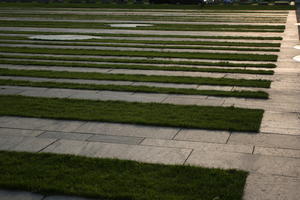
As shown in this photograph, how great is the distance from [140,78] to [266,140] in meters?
5.60

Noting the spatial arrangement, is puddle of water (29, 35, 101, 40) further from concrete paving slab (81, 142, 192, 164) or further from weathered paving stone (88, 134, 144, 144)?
concrete paving slab (81, 142, 192, 164)

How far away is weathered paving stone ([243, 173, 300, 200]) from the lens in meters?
6.06

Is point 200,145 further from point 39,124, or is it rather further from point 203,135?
point 39,124

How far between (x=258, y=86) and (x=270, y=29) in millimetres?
15426

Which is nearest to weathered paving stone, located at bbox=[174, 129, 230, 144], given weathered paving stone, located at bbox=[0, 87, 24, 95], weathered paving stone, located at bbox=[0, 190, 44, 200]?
weathered paving stone, located at bbox=[0, 190, 44, 200]

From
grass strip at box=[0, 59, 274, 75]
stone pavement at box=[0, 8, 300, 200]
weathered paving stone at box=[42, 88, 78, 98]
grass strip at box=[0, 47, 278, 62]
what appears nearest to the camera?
stone pavement at box=[0, 8, 300, 200]

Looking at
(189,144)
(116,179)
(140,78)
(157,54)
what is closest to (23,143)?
(116,179)

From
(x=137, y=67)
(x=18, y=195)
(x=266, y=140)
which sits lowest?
(x=137, y=67)

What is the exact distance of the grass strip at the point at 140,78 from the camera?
12.7 metres

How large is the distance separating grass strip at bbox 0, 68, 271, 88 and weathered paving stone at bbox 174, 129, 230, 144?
4094mm

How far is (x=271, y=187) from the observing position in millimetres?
6332

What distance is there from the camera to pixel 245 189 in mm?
6254

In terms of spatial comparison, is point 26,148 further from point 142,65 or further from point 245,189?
point 142,65

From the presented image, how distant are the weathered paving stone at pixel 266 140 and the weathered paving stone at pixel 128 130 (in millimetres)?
1056
